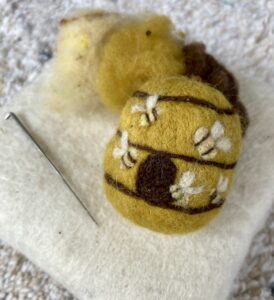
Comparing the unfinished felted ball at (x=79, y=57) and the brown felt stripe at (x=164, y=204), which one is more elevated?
the unfinished felted ball at (x=79, y=57)

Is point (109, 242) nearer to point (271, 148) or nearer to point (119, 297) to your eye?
point (119, 297)

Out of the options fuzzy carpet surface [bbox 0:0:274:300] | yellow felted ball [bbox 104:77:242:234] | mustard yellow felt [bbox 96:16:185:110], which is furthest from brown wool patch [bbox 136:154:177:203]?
fuzzy carpet surface [bbox 0:0:274:300]

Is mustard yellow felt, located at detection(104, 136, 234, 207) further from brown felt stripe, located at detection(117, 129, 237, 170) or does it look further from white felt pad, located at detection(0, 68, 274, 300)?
white felt pad, located at detection(0, 68, 274, 300)

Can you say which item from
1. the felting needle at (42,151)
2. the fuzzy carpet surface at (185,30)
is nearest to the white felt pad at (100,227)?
the felting needle at (42,151)

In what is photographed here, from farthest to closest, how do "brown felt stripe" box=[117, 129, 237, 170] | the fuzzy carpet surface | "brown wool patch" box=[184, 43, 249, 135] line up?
1. the fuzzy carpet surface
2. "brown wool patch" box=[184, 43, 249, 135]
3. "brown felt stripe" box=[117, 129, 237, 170]

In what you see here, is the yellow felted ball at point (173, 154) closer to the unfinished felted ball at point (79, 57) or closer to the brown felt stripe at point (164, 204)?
the brown felt stripe at point (164, 204)
